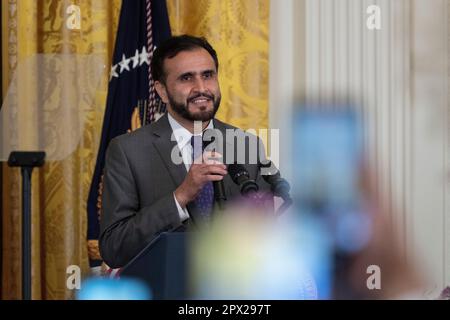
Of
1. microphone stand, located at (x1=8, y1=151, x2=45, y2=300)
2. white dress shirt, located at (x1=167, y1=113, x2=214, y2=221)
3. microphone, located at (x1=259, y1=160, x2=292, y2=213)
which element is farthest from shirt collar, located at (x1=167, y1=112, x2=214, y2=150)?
microphone stand, located at (x1=8, y1=151, x2=45, y2=300)

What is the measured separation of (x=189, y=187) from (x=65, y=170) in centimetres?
157

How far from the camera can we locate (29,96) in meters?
3.06

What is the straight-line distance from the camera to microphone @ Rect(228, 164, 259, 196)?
148 centimetres

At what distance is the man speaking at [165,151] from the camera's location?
1934mm

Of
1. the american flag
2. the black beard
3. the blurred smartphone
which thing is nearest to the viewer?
the black beard

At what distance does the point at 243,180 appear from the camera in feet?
4.99

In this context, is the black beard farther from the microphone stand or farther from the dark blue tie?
the microphone stand

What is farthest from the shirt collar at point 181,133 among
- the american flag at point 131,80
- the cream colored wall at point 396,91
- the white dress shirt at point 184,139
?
the cream colored wall at point 396,91

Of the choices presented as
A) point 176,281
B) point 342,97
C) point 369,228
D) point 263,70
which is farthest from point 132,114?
point 176,281

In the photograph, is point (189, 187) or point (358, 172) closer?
point (189, 187)

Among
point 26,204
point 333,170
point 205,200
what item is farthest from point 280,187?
point 333,170

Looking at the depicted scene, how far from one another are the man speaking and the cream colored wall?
1133 millimetres

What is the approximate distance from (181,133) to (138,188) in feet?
0.66
